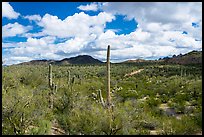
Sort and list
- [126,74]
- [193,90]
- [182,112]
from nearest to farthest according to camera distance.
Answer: [182,112] < [193,90] < [126,74]

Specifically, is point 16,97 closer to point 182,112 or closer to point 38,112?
point 38,112

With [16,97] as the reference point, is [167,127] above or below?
below

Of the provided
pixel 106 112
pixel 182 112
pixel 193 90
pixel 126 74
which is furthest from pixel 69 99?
pixel 126 74

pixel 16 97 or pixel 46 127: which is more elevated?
pixel 16 97

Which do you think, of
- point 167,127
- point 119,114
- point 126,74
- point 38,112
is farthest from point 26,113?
point 126,74

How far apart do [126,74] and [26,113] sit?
47141mm

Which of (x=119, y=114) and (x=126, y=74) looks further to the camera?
(x=126, y=74)

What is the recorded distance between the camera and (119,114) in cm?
1361

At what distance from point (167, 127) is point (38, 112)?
557 centimetres

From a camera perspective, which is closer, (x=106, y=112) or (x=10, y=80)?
(x=106, y=112)

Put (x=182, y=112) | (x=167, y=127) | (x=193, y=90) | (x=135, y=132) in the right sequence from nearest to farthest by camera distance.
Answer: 1. (x=135, y=132)
2. (x=167, y=127)
3. (x=182, y=112)
4. (x=193, y=90)

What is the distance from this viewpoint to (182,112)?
21.7 metres

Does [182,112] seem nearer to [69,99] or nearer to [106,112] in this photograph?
[69,99]

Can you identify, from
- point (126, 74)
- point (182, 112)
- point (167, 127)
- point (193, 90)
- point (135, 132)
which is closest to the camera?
point (135, 132)
